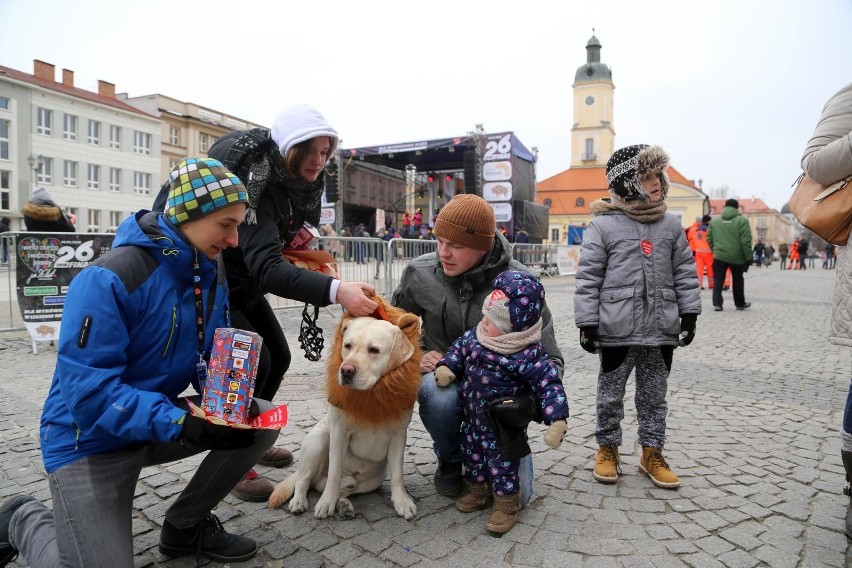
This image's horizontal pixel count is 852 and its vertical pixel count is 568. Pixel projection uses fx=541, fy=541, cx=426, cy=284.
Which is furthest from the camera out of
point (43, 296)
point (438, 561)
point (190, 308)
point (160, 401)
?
point (43, 296)

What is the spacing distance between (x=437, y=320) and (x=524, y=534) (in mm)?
1247

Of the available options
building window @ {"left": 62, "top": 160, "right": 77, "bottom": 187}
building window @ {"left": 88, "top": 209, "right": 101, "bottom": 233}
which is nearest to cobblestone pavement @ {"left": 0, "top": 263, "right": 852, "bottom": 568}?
building window @ {"left": 62, "top": 160, "right": 77, "bottom": 187}

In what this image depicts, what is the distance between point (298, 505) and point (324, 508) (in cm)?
16

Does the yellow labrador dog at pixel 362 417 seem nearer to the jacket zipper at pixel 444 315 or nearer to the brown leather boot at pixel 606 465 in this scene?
the jacket zipper at pixel 444 315

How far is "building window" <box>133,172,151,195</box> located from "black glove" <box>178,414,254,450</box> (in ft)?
166

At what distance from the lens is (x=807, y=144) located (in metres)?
2.56

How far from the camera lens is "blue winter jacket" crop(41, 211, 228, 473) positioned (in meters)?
1.83

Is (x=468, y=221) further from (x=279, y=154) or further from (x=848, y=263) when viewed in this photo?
(x=848, y=263)

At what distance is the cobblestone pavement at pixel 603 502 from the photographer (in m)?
2.47

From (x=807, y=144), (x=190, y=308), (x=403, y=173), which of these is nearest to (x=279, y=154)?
(x=190, y=308)

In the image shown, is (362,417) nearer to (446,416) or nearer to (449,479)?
(446,416)

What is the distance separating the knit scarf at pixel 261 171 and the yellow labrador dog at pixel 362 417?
2.37 ft

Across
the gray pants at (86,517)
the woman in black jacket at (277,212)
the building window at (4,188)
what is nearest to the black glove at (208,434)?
the gray pants at (86,517)

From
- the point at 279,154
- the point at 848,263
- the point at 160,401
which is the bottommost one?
the point at 160,401
